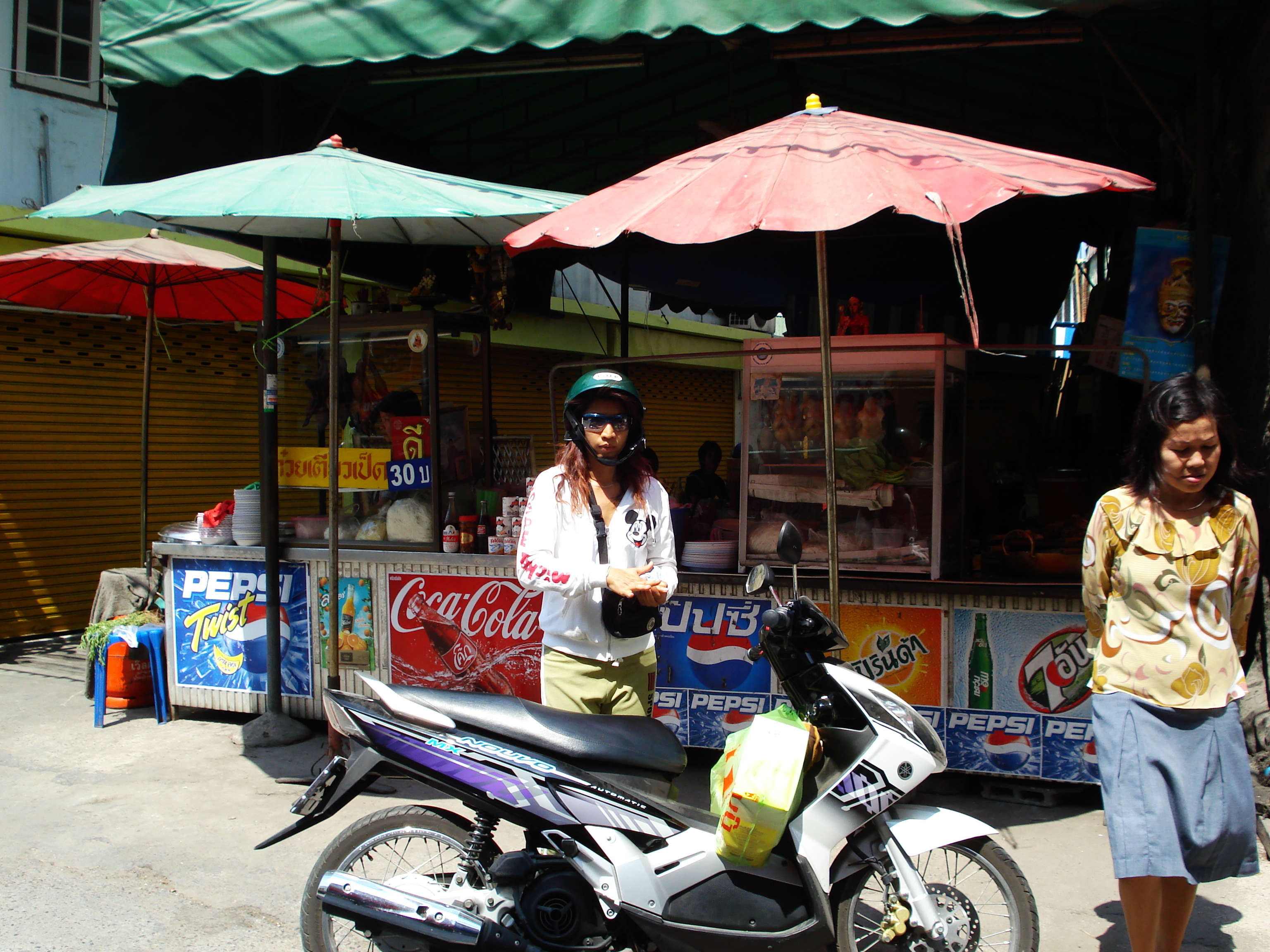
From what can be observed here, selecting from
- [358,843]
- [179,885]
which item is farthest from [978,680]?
[179,885]

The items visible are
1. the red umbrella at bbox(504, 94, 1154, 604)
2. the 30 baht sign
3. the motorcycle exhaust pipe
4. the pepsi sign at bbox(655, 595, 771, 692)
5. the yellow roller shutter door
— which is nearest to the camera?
the motorcycle exhaust pipe

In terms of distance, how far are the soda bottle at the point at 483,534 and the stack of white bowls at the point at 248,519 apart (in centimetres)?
130

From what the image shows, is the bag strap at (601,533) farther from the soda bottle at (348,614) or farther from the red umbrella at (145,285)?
the red umbrella at (145,285)

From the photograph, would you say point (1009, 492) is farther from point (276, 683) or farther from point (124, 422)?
point (124, 422)

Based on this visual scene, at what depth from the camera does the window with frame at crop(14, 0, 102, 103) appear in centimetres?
730

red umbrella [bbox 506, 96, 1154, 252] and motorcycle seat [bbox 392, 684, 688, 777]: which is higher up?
red umbrella [bbox 506, 96, 1154, 252]

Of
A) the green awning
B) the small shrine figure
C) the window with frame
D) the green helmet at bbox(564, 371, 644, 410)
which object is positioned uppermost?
the window with frame

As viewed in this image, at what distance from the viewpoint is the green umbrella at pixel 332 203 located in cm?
360

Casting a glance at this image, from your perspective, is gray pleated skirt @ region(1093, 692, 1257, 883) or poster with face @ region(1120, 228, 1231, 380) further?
poster with face @ region(1120, 228, 1231, 380)

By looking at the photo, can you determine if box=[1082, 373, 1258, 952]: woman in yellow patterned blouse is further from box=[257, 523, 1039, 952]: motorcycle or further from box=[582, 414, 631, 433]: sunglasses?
box=[582, 414, 631, 433]: sunglasses

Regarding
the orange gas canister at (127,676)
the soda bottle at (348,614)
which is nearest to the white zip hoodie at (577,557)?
the soda bottle at (348,614)

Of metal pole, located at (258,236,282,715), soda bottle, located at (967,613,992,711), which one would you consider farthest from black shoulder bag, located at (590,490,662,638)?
metal pole, located at (258,236,282,715)

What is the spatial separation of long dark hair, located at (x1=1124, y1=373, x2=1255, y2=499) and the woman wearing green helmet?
140 centimetres

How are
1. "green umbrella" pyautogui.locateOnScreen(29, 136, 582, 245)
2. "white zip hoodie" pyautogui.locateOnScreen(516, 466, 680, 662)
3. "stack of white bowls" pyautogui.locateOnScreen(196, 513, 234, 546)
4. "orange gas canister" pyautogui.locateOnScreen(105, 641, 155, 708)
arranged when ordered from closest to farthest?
"white zip hoodie" pyautogui.locateOnScreen(516, 466, 680, 662) < "green umbrella" pyautogui.locateOnScreen(29, 136, 582, 245) < "stack of white bowls" pyautogui.locateOnScreen(196, 513, 234, 546) < "orange gas canister" pyautogui.locateOnScreen(105, 641, 155, 708)
